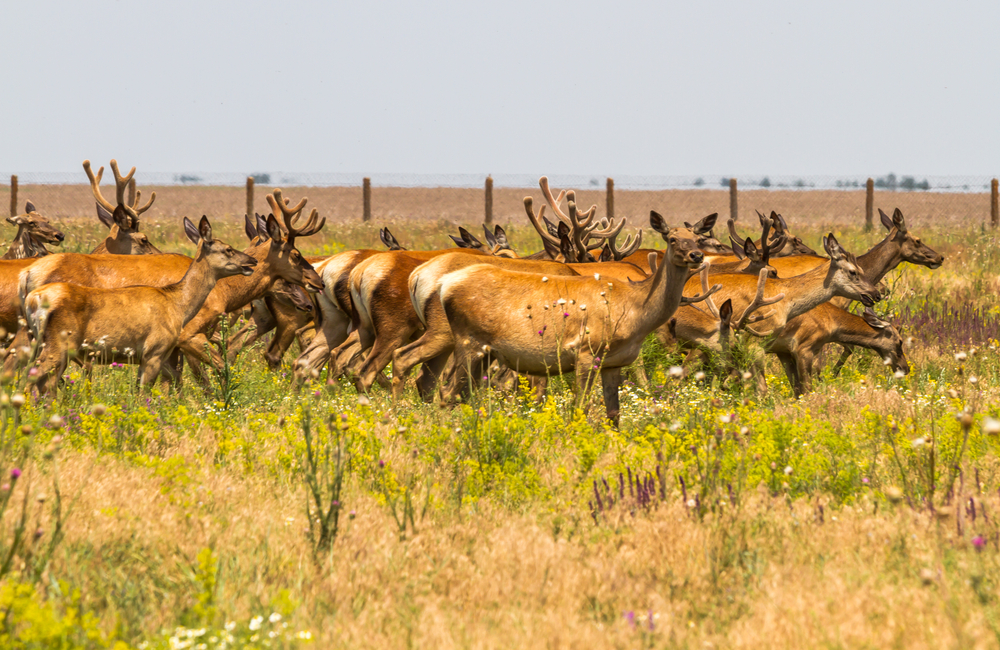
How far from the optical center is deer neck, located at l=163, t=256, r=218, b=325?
26.1 ft

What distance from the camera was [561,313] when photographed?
705 centimetres

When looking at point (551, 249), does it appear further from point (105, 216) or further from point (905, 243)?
point (105, 216)

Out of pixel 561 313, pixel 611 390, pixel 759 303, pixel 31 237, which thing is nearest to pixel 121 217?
pixel 31 237

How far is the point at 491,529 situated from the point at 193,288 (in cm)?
449

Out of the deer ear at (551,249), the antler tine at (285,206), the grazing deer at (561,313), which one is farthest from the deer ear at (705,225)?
the deer ear at (551,249)

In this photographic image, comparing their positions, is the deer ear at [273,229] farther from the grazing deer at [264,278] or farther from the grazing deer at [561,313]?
the grazing deer at [561,313]

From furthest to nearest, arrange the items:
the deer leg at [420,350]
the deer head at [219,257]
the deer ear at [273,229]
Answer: the deer ear at [273,229] < the deer head at [219,257] < the deer leg at [420,350]

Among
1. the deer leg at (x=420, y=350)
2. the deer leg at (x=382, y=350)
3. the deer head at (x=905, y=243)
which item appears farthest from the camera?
the deer head at (x=905, y=243)

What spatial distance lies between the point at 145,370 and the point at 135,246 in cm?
435

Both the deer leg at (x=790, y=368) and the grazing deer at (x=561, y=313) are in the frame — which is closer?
the grazing deer at (x=561, y=313)

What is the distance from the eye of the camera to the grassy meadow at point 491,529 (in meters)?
3.38

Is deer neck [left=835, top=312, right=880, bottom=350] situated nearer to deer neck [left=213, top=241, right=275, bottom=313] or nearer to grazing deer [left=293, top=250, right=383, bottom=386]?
grazing deer [left=293, top=250, right=383, bottom=386]

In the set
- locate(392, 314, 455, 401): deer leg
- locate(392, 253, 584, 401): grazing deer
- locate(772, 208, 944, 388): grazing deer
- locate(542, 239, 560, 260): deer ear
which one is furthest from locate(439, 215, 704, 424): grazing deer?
locate(772, 208, 944, 388): grazing deer

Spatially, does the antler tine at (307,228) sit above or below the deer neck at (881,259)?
above
